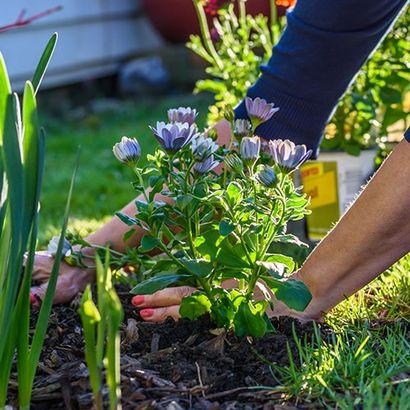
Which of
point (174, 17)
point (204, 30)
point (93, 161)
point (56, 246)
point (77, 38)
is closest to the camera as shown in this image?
point (56, 246)

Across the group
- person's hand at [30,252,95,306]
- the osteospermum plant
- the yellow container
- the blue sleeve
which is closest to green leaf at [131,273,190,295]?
the osteospermum plant

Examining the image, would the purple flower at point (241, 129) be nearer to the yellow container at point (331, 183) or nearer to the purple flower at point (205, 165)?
the purple flower at point (205, 165)

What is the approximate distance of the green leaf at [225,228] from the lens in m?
1.54

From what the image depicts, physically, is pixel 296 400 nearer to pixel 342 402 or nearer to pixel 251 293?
pixel 342 402

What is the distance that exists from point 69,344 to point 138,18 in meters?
5.29

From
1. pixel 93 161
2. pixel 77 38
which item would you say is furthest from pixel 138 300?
pixel 77 38

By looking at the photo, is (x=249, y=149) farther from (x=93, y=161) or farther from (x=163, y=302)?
(x=93, y=161)

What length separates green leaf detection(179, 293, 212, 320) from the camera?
178cm

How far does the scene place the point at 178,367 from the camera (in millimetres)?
1611

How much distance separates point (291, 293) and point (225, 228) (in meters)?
0.18

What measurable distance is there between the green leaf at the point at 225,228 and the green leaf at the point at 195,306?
0.25 metres

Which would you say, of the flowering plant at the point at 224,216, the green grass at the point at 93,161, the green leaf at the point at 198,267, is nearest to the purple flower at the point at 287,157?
the flowering plant at the point at 224,216

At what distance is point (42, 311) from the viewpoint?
1437 millimetres

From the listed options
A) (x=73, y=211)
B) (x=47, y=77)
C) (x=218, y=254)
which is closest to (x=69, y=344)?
(x=218, y=254)
